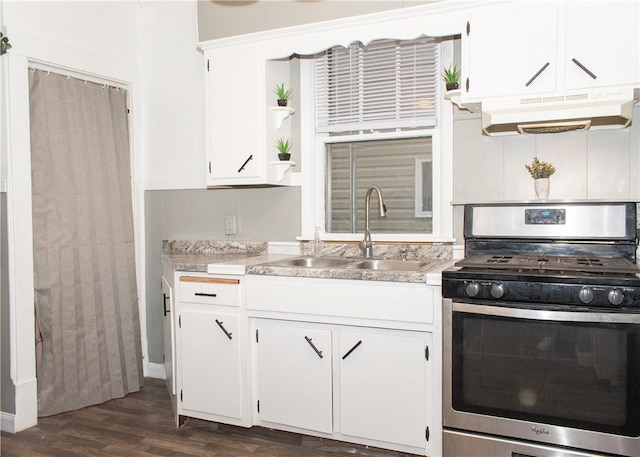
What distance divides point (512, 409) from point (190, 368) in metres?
1.61

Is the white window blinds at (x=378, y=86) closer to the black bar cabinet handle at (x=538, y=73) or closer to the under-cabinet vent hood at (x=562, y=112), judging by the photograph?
the under-cabinet vent hood at (x=562, y=112)

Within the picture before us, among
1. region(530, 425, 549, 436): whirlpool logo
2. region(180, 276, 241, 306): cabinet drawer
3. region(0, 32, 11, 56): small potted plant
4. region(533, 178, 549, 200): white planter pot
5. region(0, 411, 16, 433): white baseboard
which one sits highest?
region(0, 32, 11, 56): small potted plant

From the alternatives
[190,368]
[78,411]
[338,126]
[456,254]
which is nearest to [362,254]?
[456,254]

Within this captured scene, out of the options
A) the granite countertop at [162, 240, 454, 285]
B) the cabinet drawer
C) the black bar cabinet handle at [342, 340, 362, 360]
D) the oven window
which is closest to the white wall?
the granite countertop at [162, 240, 454, 285]

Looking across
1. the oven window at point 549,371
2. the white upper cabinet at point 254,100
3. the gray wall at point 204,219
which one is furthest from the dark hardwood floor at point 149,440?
the white upper cabinet at point 254,100

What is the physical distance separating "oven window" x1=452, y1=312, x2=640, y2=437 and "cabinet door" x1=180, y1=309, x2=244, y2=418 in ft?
3.61

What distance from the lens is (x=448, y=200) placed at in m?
2.81

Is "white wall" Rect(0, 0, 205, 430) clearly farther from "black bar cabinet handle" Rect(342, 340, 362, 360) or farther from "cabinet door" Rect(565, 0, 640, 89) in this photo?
"cabinet door" Rect(565, 0, 640, 89)

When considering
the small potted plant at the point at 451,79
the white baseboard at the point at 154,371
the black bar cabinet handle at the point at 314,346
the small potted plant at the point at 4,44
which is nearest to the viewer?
the black bar cabinet handle at the point at 314,346

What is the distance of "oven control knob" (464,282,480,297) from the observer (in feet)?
6.93

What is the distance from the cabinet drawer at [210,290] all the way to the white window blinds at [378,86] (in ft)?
3.66

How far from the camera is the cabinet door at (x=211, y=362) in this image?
2631 mm

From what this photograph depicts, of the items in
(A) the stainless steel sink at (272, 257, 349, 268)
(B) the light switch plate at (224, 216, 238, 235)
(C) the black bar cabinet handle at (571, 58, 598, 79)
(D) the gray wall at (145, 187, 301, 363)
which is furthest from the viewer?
(B) the light switch plate at (224, 216, 238, 235)

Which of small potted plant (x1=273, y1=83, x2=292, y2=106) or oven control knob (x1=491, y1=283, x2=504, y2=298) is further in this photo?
small potted plant (x1=273, y1=83, x2=292, y2=106)
